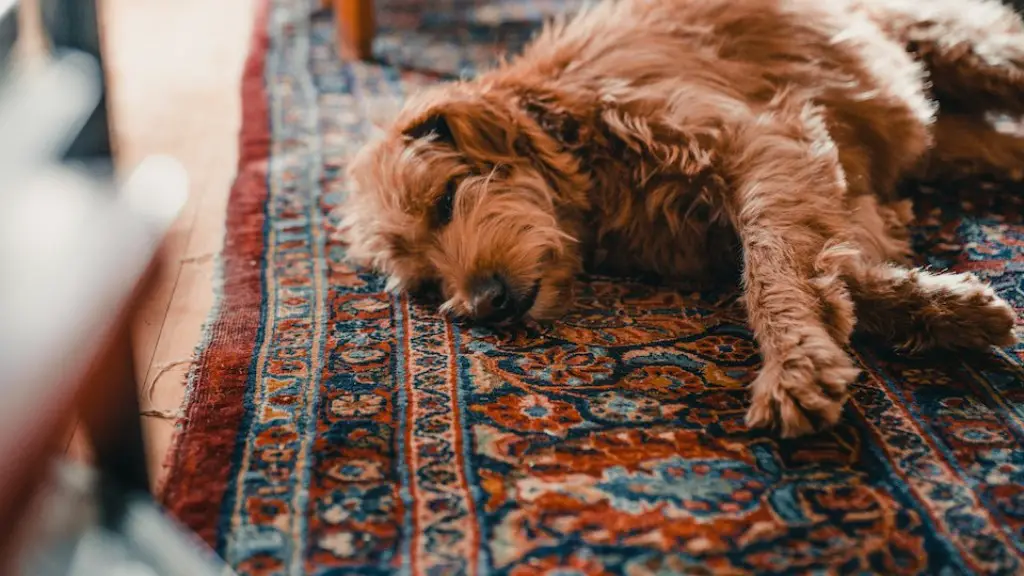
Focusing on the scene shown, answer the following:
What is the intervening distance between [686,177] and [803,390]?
0.80 metres

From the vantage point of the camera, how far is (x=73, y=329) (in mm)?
918

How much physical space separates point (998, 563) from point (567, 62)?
1.76 m

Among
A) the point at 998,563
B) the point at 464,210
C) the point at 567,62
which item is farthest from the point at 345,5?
the point at 998,563

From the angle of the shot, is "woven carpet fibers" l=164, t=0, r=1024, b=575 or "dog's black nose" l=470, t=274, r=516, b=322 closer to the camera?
"woven carpet fibers" l=164, t=0, r=1024, b=575

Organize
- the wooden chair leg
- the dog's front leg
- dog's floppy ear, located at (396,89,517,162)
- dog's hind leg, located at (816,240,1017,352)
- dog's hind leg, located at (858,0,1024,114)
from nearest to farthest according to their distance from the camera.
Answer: the dog's front leg
dog's hind leg, located at (816,240,1017,352)
dog's floppy ear, located at (396,89,517,162)
dog's hind leg, located at (858,0,1024,114)
the wooden chair leg

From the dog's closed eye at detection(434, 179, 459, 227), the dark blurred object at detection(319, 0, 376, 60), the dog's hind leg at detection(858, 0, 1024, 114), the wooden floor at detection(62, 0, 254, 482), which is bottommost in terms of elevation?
the wooden floor at detection(62, 0, 254, 482)

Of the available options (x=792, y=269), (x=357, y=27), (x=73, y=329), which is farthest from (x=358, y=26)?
(x=73, y=329)

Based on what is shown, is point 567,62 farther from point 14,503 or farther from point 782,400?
point 14,503

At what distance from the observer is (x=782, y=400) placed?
6.18 feet

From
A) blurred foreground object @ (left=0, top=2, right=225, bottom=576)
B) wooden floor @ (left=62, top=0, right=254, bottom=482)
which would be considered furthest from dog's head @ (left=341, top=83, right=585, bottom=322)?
blurred foreground object @ (left=0, top=2, right=225, bottom=576)

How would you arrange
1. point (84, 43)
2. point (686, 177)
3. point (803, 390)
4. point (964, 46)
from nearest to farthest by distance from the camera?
point (84, 43) → point (803, 390) → point (686, 177) → point (964, 46)

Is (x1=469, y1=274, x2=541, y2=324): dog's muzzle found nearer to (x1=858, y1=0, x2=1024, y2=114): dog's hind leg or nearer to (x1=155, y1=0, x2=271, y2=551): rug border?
(x1=155, y1=0, x2=271, y2=551): rug border

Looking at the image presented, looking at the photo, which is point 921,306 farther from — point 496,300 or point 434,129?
point 434,129

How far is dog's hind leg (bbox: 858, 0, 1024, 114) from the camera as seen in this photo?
10.3ft
